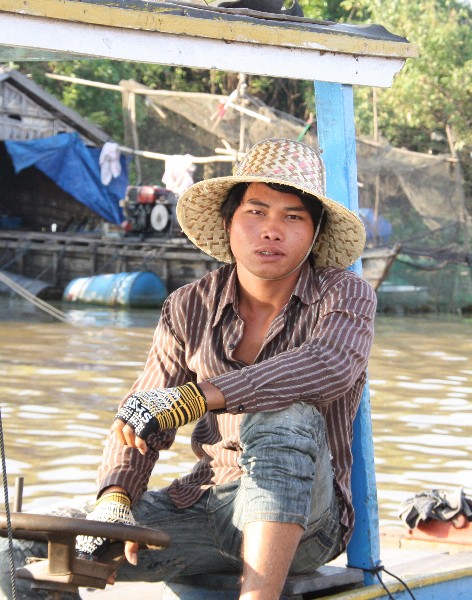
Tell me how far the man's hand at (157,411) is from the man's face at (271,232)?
1.42 ft

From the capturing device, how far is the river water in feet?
20.8

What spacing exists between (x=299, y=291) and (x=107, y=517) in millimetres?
655

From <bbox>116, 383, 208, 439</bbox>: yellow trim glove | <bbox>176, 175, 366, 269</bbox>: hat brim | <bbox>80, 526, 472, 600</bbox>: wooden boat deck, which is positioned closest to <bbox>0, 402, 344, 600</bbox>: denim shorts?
<bbox>116, 383, 208, 439</bbox>: yellow trim glove

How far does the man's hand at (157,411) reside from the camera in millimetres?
2260

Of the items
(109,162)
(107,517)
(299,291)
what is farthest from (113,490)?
(109,162)

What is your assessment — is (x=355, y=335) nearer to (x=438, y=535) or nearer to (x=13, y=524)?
(x=13, y=524)

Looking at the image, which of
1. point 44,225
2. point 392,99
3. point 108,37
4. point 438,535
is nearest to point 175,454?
point 438,535

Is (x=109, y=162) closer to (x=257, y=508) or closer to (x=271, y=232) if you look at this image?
(x=271, y=232)

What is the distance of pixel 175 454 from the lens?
6.91m

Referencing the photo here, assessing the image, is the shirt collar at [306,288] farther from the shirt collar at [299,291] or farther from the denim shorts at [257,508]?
the denim shorts at [257,508]

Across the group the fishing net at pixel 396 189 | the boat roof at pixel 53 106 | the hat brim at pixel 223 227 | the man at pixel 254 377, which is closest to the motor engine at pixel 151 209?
the fishing net at pixel 396 189

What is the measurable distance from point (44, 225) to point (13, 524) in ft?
69.5

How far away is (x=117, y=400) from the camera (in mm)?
9023

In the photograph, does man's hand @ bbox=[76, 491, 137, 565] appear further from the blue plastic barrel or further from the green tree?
the green tree
